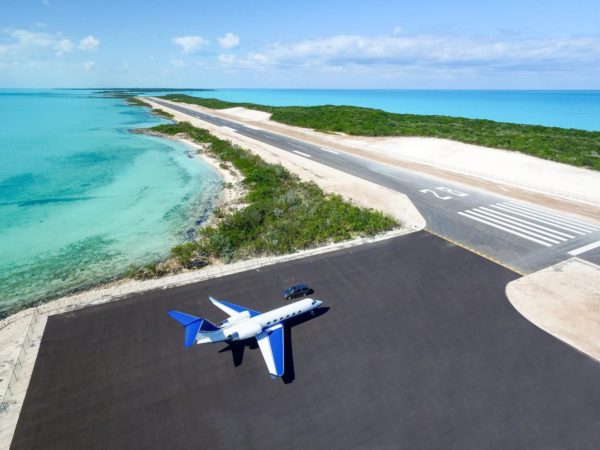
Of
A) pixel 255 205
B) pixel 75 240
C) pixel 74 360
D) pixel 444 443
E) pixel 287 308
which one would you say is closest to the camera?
pixel 444 443

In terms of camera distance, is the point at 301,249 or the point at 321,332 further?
the point at 301,249

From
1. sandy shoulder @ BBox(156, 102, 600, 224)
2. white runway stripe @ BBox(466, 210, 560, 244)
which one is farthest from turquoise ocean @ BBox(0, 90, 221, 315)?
sandy shoulder @ BBox(156, 102, 600, 224)

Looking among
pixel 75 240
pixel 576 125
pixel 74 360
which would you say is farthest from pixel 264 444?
pixel 576 125

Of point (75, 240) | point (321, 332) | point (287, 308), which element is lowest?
point (75, 240)

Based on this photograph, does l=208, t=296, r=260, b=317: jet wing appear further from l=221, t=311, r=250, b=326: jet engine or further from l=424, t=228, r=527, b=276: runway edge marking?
l=424, t=228, r=527, b=276: runway edge marking

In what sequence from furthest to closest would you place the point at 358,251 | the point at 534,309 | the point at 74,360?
the point at 358,251 < the point at 534,309 < the point at 74,360

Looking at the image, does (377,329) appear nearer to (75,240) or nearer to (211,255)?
(211,255)

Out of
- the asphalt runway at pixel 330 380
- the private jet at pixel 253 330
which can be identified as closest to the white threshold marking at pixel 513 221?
the asphalt runway at pixel 330 380

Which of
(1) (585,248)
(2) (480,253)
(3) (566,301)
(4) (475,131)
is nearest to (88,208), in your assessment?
(2) (480,253)
